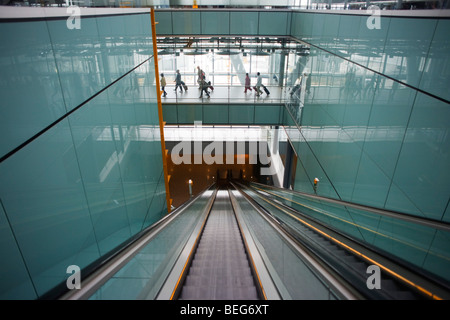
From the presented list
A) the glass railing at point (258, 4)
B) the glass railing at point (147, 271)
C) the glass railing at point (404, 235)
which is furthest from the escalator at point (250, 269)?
the glass railing at point (258, 4)

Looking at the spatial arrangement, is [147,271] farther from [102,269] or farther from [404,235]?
[404,235]

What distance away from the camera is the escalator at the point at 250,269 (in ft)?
7.42

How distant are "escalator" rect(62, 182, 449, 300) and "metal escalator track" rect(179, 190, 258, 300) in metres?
0.01

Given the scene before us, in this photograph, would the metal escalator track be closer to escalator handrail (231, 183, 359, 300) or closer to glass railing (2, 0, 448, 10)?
escalator handrail (231, 183, 359, 300)

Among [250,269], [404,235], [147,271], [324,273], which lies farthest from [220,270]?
[404,235]

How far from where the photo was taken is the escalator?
226 centimetres

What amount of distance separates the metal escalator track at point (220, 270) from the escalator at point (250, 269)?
0.4 inches

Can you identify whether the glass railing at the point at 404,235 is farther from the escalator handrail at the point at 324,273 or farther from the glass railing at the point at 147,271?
the glass railing at the point at 147,271

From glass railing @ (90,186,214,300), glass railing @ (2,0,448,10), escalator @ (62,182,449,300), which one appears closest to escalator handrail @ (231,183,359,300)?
escalator @ (62,182,449,300)

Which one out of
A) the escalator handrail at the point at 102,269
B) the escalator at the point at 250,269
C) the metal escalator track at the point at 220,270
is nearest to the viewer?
the escalator handrail at the point at 102,269

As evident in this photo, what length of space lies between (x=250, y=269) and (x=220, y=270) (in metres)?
0.41

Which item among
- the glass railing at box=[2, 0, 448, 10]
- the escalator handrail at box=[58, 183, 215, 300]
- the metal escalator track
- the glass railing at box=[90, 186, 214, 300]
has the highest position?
the glass railing at box=[2, 0, 448, 10]

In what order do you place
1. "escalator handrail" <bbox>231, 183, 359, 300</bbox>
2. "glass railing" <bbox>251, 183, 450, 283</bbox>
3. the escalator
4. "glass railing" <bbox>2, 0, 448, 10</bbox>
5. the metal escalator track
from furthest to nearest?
1. "glass railing" <bbox>2, 0, 448, 10</bbox>
2. "glass railing" <bbox>251, 183, 450, 283</bbox>
3. the metal escalator track
4. the escalator
5. "escalator handrail" <bbox>231, 183, 359, 300</bbox>

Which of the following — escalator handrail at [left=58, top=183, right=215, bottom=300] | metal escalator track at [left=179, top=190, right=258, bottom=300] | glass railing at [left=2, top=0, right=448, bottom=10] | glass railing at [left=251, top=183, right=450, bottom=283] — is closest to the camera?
escalator handrail at [left=58, top=183, right=215, bottom=300]
